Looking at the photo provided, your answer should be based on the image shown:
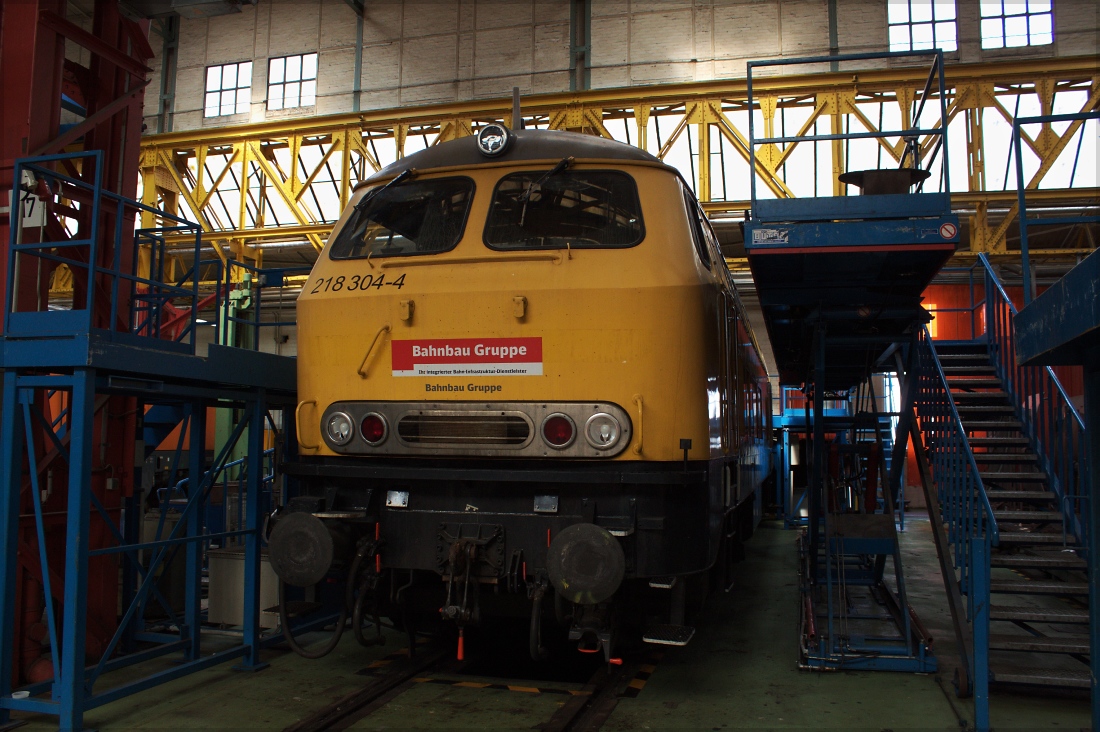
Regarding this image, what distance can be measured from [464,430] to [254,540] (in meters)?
2.51

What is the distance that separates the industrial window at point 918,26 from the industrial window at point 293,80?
1241 centimetres

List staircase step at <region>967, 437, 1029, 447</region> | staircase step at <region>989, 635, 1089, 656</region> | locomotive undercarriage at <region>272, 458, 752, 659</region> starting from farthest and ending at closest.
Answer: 1. staircase step at <region>967, 437, 1029, 447</region>
2. staircase step at <region>989, 635, 1089, 656</region>
3. locomotive undercarriage at <region>272, 458, 752, 659</region>

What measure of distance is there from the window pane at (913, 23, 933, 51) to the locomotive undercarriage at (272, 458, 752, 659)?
582 inches

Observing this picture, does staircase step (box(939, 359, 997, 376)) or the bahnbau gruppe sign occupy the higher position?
staircase step (box(939, 359, 997, 376))

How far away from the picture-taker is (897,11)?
17.0 m

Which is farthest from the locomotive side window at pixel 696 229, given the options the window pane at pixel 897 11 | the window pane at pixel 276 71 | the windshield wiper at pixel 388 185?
the window pane at pixel 276 71

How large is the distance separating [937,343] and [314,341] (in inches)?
252

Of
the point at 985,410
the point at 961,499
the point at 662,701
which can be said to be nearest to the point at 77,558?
the point at 662,701

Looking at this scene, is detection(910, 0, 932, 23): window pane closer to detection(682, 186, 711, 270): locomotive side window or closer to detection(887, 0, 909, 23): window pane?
detection(887, 0, 909, 23): window pane

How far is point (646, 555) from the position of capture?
4633 millimetres

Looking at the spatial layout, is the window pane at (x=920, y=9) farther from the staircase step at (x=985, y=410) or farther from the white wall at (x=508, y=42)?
the staircase step at (x=985, y=410)

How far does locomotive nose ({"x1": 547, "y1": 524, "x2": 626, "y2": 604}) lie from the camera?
4.41 m

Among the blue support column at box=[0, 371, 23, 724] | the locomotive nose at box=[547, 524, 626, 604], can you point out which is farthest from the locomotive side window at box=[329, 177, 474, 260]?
the blue support column at box=[0, 371, 23, 724]

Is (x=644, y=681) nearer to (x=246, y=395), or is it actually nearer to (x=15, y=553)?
(x=246, y=395)
